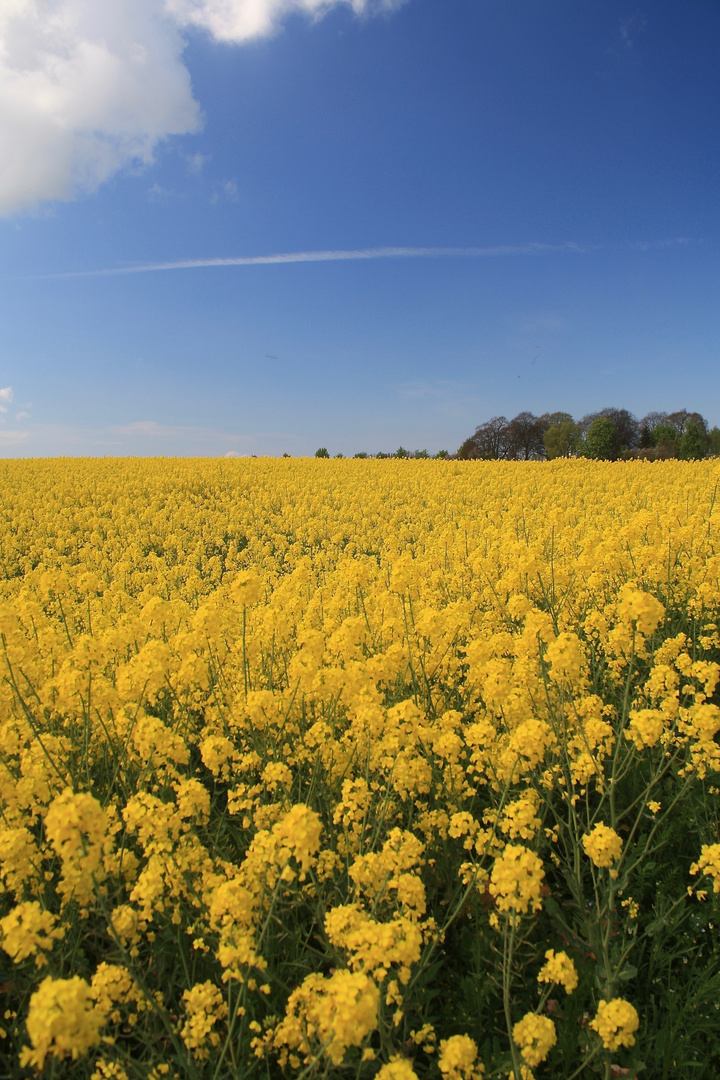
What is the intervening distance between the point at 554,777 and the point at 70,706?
3.12 meters

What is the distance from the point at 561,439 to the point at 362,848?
7144 centimetres

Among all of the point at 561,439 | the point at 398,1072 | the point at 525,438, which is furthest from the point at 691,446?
the point at 398,1072

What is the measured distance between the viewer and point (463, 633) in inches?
197

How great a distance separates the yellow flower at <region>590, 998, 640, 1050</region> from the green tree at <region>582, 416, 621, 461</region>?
55.2 meters

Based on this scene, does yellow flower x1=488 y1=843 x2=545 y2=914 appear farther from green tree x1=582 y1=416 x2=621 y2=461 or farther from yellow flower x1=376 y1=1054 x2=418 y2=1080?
green tree x1=582 y1=416 x2=621 y2=461

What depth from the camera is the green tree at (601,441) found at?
52.8 m

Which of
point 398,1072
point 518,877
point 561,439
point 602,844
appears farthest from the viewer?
point 561,439

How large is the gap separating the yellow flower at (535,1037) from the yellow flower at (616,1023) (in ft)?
0.67

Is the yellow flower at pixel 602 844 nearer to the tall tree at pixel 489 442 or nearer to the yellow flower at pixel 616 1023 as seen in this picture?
the yellow flower at pixel 616 1023

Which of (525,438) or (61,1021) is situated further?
(525,438)

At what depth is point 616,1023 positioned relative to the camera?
192cm

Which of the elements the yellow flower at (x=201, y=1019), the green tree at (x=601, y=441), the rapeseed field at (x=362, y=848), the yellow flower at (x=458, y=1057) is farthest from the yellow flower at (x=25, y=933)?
the green tree at (x=601, y=441)

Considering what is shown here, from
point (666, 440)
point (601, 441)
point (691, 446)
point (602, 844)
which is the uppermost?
point (666, 440)

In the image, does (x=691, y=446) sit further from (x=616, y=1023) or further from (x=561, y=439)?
(x=616, y=1023)
